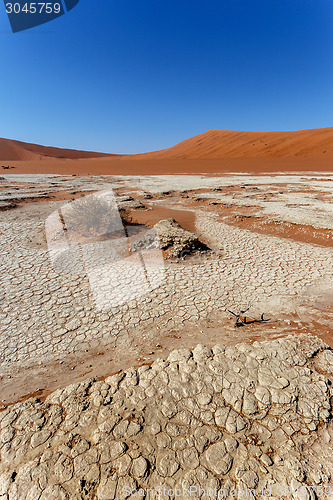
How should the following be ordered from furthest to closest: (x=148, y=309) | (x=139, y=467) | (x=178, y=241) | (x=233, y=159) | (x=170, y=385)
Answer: (x=233, y=159), (x=178, y=241), (x=148, y=309), (x=170, y=385), (x=139, y=467)

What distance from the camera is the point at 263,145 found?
36594mm

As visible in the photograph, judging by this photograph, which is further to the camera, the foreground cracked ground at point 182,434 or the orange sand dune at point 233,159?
the orange sand dune at point 233,159

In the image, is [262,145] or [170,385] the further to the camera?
[262,145]

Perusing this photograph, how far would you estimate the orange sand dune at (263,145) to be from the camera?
1242 inches

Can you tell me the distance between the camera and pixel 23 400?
2131 mm

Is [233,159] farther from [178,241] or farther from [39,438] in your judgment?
[39,438]

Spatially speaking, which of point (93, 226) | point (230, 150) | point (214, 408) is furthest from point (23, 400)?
point (230, 150)

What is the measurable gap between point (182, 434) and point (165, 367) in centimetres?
62

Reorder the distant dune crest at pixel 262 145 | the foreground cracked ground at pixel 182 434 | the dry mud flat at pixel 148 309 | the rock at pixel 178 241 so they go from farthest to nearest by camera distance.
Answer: the distant dune crest at pixel 262 145 → the rock at pixel 178 241 → the dry mud flat at pixel 148 309 → the foreground cracked ground at pixel 182 434

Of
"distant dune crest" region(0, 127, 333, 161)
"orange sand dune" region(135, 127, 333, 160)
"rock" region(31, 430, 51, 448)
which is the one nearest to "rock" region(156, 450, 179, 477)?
"rock" region(31, 430, 51, 448)

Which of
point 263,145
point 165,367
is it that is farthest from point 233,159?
point 165,367

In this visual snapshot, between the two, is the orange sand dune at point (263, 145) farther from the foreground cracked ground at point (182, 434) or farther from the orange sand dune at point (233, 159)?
the foreground cracked ground at point (182, 434)

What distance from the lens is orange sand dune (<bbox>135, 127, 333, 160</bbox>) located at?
31538 millimetres

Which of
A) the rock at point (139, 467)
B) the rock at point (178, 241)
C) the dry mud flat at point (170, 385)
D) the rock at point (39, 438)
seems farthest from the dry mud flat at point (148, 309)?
the rock at point (139, 467)
